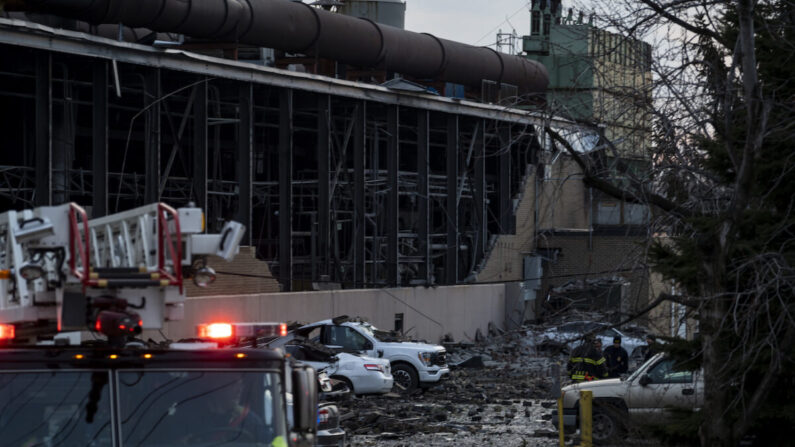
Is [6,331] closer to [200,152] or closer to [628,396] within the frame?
[628,396]

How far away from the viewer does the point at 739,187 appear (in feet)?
34.7

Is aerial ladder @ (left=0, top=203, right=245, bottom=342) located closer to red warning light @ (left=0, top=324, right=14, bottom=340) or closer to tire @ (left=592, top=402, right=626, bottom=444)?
red warning light @ (left=0, top=324, right=14, bottom=340)

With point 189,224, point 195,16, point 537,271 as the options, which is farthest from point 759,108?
point 537,271

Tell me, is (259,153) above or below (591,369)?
above

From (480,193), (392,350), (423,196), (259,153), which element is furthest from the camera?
(480,193)

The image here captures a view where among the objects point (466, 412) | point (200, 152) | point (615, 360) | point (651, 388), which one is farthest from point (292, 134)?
point (651, 388)

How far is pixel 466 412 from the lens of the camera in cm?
2442

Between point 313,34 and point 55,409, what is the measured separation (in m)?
32.1

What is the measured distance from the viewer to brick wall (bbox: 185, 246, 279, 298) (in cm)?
3391

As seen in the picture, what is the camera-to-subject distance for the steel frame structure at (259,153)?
103ft

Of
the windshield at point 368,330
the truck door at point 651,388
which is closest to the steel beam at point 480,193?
the windshield at point 368,330

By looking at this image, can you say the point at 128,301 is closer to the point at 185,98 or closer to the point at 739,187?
the point at 739,187

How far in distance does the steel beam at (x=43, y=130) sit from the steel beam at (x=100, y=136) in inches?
70.8

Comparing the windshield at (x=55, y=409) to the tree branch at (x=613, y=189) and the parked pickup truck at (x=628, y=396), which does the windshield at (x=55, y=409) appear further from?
the parked pickup truck at (x=628, y=396)
